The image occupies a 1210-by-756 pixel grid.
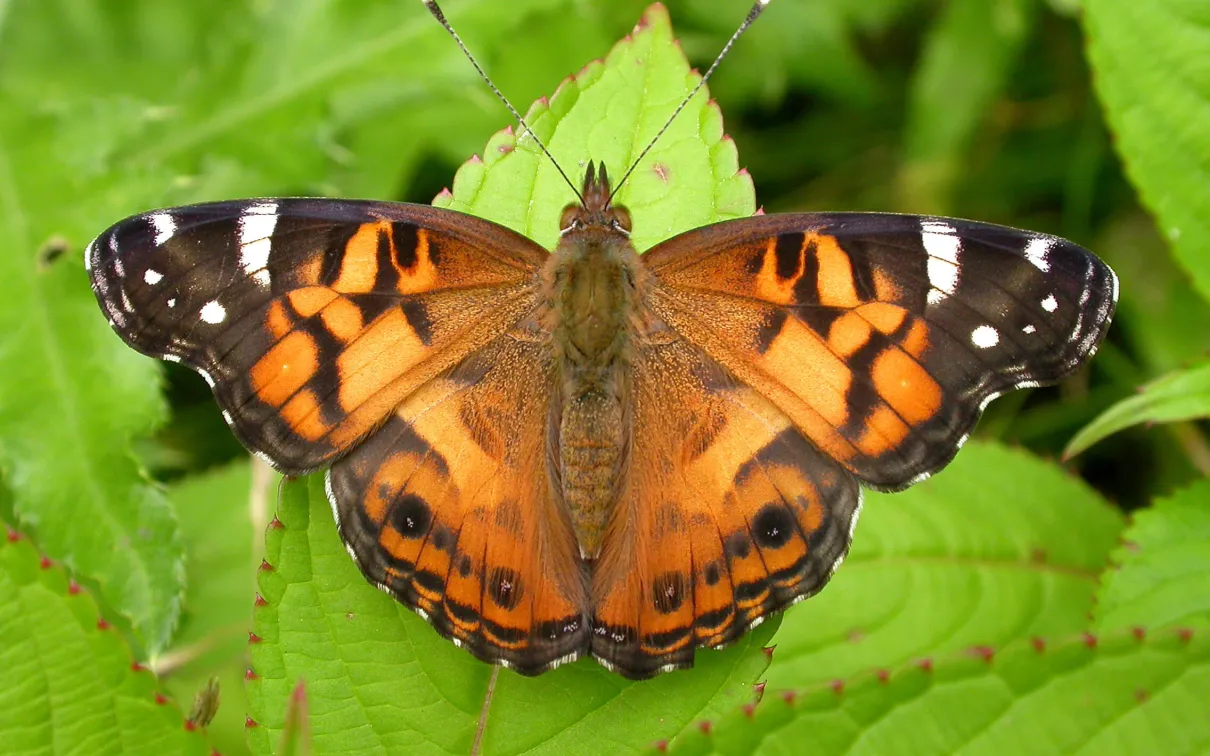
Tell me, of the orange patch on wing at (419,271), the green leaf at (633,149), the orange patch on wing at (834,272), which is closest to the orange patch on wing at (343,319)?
the orange patch on wing at (419,271)

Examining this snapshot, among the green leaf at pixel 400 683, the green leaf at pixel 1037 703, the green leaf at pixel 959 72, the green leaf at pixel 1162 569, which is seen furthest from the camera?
the green leaf at pixel 959 72

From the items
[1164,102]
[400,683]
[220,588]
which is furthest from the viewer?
[220,588]

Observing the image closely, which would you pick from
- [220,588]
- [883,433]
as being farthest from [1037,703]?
[220,588]

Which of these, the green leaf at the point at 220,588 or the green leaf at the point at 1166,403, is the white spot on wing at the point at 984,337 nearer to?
the green leaf at the point at 1166,403

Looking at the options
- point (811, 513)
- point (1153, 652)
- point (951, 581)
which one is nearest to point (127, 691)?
point (811, 513)

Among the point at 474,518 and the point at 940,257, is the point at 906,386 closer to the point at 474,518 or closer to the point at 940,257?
the point at 940,257

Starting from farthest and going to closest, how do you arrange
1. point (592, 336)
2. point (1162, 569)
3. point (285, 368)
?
point (1162, 569)
point (592, 336)
point (285, 368)

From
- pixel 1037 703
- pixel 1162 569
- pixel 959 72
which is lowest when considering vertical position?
pixel 1037 703
